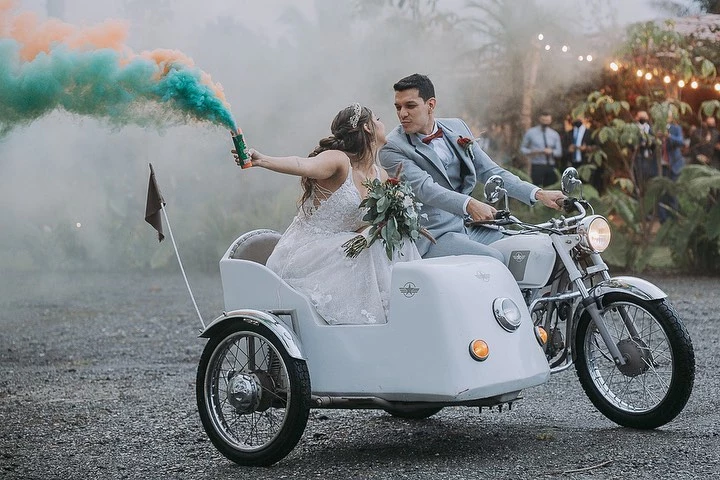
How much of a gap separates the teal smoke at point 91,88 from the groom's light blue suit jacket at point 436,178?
1.09 meters

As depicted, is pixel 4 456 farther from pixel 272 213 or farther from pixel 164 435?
pixel 272 213

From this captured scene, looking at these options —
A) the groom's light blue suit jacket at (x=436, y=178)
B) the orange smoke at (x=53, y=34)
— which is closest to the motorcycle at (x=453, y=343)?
the groom's light blue suit jacket at (x=436, y=178)

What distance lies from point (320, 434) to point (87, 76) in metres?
2.17

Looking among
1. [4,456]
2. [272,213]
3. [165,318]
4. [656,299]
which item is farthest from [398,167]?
[272,213]

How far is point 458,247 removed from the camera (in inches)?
227

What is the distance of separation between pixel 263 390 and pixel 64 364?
380cm

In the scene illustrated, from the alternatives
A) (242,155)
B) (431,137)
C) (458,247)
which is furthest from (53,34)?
(458,247)

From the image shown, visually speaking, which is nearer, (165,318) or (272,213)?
(165,318)

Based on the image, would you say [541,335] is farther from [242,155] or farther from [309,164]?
[242,155]

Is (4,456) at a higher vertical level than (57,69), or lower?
lower

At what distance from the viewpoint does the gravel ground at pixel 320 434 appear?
5047mm

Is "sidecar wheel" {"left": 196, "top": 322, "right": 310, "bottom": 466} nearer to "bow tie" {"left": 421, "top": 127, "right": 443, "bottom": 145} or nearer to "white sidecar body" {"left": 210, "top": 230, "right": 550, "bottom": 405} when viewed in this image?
"white sidecar body" {"left": 210, "top": 230, "right": 550, "bottom": 405}

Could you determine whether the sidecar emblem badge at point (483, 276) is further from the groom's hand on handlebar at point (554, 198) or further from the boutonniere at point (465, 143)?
the boutonniere at point (465, 143)

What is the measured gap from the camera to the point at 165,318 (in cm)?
1150
